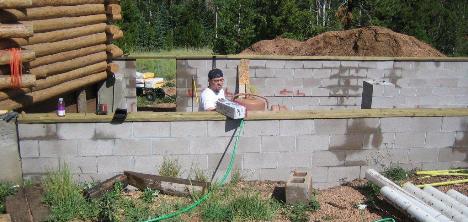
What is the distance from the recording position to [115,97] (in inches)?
381

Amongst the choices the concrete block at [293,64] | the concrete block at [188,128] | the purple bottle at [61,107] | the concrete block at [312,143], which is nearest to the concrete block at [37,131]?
the purple bottle at [61,107]

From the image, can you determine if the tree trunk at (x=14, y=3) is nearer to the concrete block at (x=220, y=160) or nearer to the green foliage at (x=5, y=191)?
the green foliage at (x=5, y=191)

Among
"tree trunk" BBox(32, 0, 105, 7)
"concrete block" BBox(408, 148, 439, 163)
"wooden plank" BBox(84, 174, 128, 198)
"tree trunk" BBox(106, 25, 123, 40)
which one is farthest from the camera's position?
"tree trunk" BBox(106, 25, 123, 40)

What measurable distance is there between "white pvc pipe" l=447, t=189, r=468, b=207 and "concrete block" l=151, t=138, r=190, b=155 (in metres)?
3.21

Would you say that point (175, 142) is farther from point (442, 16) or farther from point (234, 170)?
point (442, 16)

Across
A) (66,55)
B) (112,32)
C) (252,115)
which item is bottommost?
(252,115)

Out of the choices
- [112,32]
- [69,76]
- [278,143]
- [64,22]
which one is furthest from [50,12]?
[278,143]

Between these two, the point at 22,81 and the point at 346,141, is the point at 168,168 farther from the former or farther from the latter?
the point at 346,141

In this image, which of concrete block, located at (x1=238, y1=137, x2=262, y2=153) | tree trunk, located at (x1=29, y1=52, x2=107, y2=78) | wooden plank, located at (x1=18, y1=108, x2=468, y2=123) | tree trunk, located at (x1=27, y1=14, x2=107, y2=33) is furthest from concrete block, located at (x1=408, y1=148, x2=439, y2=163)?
tree trunk, located at (x1=27, y1=14, x2=107, y2=33)

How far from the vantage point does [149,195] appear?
525 centimetres

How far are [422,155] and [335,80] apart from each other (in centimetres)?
439

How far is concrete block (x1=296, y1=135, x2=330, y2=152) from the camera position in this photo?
5.79m

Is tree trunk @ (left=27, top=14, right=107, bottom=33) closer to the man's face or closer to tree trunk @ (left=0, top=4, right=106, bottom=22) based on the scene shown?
tree trunk @ (left=0, top=4, right=106, bottom=22)

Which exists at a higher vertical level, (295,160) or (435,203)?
(295,160)
